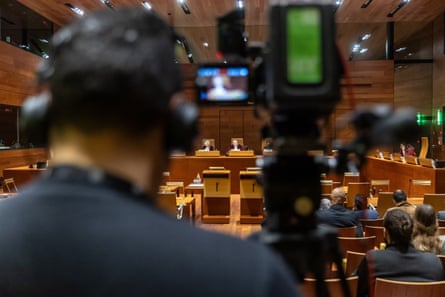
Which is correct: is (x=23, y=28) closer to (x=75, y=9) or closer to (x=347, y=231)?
(x=75, y=9)

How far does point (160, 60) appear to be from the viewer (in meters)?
0.64

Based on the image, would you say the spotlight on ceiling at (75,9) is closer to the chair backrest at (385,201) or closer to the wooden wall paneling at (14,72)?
the wooden wall paneling at (14,72)

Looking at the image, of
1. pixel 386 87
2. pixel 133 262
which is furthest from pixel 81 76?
pixel 386 87

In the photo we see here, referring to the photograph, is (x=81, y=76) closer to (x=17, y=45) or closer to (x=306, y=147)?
(x=306, y=147)

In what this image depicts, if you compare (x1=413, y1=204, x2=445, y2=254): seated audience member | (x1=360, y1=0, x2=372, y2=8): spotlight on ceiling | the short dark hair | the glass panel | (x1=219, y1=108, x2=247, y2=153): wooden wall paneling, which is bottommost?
(x1=413, y1=204, x2=445, y2=254): seated audience member

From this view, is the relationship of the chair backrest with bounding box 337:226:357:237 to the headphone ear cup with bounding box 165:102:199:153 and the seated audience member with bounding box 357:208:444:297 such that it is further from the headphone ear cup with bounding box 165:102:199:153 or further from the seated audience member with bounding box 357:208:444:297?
the headphone ear cup with bounding box 165:102:199:153

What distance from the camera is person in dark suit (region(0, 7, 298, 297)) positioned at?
59 centimetres

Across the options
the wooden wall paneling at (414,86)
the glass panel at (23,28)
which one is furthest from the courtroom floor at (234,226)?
the wooden wall paneling at (414,86)

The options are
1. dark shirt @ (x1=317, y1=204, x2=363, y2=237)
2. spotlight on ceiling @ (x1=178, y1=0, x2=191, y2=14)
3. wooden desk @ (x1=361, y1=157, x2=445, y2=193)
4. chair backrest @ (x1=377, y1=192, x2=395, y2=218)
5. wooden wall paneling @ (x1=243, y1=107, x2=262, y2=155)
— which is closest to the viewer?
dark shirt @ (x1=317, y1=204, x2=363, y2=237)

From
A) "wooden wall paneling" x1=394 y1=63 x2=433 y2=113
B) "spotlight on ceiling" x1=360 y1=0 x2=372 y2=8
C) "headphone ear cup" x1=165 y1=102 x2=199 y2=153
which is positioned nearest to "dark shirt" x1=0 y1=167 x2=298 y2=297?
"headphone ear cup" x1=165 y1=102 x2=199 y2=153

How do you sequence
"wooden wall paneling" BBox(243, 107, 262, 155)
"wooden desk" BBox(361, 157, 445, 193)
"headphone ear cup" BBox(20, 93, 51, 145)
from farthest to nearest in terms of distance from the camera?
"wooden wall paneling" BBox(243, 107, 262, 155) → "wooden desk" BBox(361, 157, 445, 193) → "headphone ear cup" BBox(20, 93, 51, 145)

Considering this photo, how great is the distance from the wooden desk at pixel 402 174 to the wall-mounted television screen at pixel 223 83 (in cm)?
615

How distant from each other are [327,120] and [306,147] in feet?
0.37

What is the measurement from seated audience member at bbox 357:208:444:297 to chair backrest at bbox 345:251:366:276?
15.1 inches
